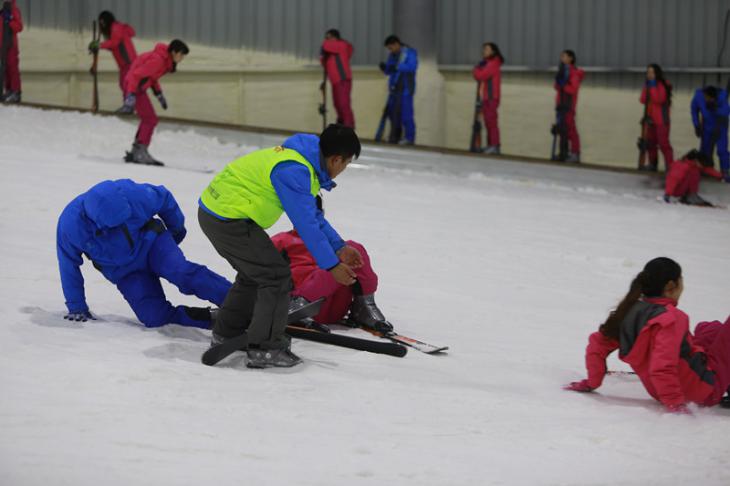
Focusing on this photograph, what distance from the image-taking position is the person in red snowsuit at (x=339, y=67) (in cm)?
1370

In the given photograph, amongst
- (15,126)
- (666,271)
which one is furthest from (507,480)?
(15,126)

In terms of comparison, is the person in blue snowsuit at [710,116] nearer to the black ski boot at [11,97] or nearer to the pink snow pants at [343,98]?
the pink snow pants at [343,98]

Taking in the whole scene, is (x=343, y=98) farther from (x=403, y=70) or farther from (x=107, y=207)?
(x=107, y=207)

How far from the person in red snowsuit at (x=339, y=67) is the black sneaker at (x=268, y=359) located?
926 cm

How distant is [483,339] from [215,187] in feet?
5.55

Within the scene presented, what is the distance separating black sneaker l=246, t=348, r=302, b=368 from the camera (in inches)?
181

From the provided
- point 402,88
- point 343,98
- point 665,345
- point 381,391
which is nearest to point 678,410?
point 665,345

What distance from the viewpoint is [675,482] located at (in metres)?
3.59

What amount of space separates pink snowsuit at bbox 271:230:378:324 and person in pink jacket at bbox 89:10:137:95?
7.81m

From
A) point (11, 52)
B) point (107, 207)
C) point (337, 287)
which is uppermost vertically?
point (11, 52)

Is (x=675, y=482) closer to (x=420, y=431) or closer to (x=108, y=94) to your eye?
(x=420, y=431)

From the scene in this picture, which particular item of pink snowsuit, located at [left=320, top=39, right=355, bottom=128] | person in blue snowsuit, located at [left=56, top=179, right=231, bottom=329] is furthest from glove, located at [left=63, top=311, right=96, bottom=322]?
pink snowsuit, located at [left=320, top=39, right=355, bottom=128]

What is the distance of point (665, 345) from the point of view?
14.3 feet

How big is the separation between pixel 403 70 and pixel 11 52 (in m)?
4.46
